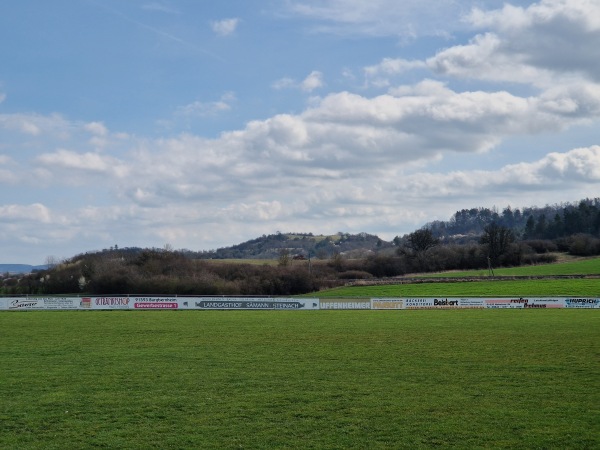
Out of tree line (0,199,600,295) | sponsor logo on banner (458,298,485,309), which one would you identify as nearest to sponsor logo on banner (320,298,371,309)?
sponsor logo on banner (458,298,485,309)

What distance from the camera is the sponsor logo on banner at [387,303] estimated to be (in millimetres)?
55219

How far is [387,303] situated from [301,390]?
39.2 meters

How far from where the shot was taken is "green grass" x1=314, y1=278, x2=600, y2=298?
2613 inches

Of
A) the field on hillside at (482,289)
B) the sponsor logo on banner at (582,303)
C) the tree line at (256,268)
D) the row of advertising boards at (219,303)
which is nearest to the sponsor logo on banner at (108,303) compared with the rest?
the row of advertising boards at (219,303)

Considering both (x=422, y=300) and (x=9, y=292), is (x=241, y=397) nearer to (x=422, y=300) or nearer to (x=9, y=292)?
(x=422, y=300)

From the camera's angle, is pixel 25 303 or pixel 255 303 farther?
pixel 25 303

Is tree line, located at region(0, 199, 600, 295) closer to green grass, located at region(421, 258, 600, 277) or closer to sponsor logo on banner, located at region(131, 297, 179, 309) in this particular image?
green grass, located at region(421, 258, 600, 277)

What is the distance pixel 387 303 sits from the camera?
55406 millimetres

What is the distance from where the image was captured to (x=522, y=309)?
52281 millimetres

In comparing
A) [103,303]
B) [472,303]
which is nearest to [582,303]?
[472,303]

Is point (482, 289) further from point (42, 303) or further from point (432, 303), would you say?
point (42, 303)

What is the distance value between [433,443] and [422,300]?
143ft

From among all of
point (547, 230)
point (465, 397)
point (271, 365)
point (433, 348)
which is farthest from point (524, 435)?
point (547, 230)

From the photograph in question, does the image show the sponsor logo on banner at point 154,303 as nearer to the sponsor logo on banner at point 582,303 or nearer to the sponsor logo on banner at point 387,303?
the sponsor logo on banner at point 387,303
